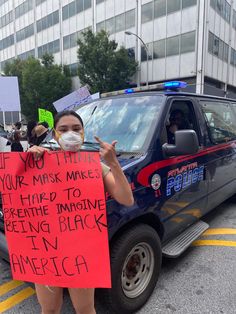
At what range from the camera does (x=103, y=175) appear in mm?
1784

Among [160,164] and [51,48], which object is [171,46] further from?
[160,164]

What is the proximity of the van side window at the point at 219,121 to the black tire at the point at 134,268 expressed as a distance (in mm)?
1766

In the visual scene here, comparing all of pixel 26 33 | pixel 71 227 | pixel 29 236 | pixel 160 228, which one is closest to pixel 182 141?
pixel 160 228

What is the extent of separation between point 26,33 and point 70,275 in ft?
150

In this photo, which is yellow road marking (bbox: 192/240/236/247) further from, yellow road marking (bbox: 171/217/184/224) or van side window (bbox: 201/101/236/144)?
van side window (bbox: 201/101/236/144)

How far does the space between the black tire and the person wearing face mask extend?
446mm

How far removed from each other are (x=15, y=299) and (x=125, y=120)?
2.06 meters

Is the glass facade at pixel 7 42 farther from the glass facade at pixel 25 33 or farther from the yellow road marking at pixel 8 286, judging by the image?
the yellow road marking at pixel 8 286

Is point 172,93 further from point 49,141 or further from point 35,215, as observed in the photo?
point 35,215

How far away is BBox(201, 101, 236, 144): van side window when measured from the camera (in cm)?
375

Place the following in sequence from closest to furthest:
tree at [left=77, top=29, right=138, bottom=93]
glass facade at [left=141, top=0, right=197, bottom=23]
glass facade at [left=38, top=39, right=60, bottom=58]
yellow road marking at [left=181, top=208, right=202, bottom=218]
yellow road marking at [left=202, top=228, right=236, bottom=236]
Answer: yellow road marking at [left=181, top=208, right=202, bottom=218], yellow road marking at [left=202, top=228, right=236, bottom=236], glass facade at [left=141, top=0, right=197, bottom=23], tree at [left=77, top=29, right=138, bottom=93], glass facade at [left=38, top=39, right=60, bottom=58]

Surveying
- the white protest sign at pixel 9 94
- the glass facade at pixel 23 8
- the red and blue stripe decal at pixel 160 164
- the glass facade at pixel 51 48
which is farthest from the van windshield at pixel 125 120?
the glass facade at pixel 23 8

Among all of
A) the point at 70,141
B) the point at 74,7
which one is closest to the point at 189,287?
the point at 70,141

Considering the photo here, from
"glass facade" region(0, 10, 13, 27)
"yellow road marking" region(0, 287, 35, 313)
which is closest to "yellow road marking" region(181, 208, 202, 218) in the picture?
"yellow road marking" region(0, 287, 35, 313)
